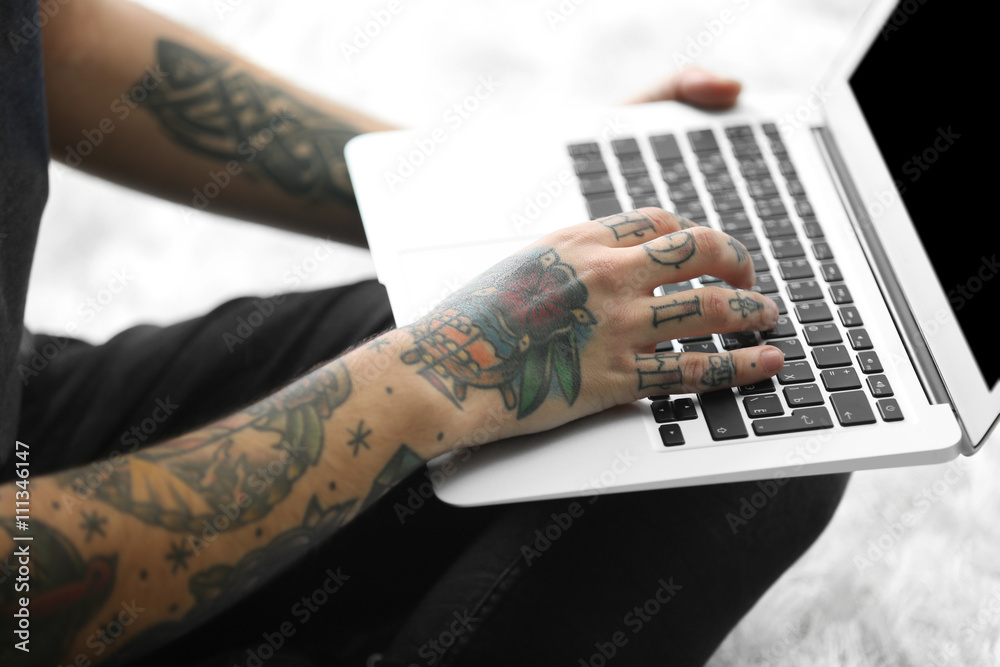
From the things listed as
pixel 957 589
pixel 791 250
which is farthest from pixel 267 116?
pixel 957 589

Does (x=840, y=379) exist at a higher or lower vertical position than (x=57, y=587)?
lower

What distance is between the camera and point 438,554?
785 millimetres

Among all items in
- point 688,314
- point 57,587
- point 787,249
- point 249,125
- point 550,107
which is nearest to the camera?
point 57,587

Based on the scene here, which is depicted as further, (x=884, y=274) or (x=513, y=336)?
(x=884, y=274)

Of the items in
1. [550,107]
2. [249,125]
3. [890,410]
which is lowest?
[550,107]

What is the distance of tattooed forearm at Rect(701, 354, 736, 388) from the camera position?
0.68 metres

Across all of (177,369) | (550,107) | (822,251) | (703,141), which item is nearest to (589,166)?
(703,141)

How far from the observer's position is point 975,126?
2.38 ft

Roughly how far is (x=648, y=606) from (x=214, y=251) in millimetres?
1090

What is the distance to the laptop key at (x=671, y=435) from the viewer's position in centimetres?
66

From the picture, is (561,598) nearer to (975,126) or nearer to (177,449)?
(177,449)

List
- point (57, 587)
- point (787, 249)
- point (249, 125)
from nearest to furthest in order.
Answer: point (57, 587), point (787, 249), point (249, 125)

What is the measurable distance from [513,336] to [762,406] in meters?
0.20

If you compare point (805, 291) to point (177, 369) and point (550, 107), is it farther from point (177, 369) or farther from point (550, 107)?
point (550, 107)
